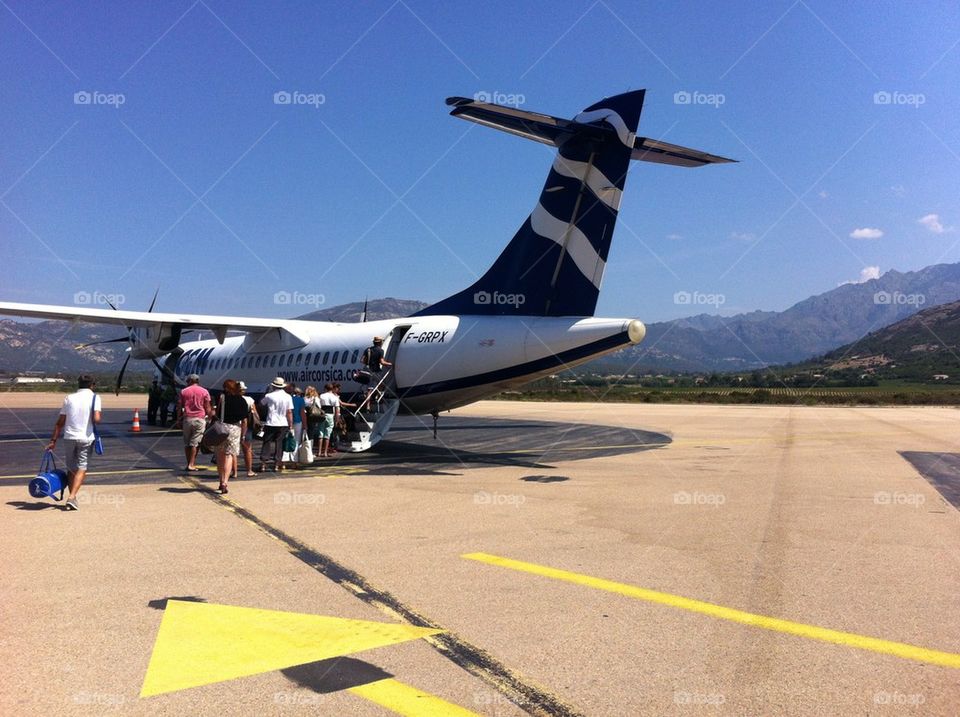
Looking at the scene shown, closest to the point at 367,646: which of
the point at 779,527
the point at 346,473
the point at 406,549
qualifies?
the point at 406,549

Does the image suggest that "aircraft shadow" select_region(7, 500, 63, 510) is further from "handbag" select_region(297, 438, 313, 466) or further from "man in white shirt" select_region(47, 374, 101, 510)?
"handbag" select_region(297, 438, 313, 466)

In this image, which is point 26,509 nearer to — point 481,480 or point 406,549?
point 406,549

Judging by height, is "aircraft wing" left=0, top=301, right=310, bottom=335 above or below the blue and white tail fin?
below

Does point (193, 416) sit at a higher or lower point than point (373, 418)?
higher

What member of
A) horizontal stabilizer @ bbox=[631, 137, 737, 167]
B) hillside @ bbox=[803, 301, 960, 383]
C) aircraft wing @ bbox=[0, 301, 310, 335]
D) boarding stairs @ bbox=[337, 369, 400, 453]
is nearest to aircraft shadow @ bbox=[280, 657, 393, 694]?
boarding stairs @ bbox=[337, 369, 400, 453]

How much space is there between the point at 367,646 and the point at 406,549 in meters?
2.90

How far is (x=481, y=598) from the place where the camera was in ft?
19.7

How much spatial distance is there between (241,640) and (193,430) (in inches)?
400

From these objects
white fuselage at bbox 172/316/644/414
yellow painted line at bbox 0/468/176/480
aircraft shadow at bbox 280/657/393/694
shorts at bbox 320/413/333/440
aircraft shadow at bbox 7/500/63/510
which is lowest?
yellow painted line at bbox 0/468/176/480

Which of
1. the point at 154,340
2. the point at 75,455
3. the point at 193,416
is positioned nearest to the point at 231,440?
the point at 193,416

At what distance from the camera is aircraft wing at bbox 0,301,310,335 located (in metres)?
20.2

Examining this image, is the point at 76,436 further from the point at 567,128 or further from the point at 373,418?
the point at 567,128

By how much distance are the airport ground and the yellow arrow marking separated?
0.9 inches

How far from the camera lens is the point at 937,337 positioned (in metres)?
156
